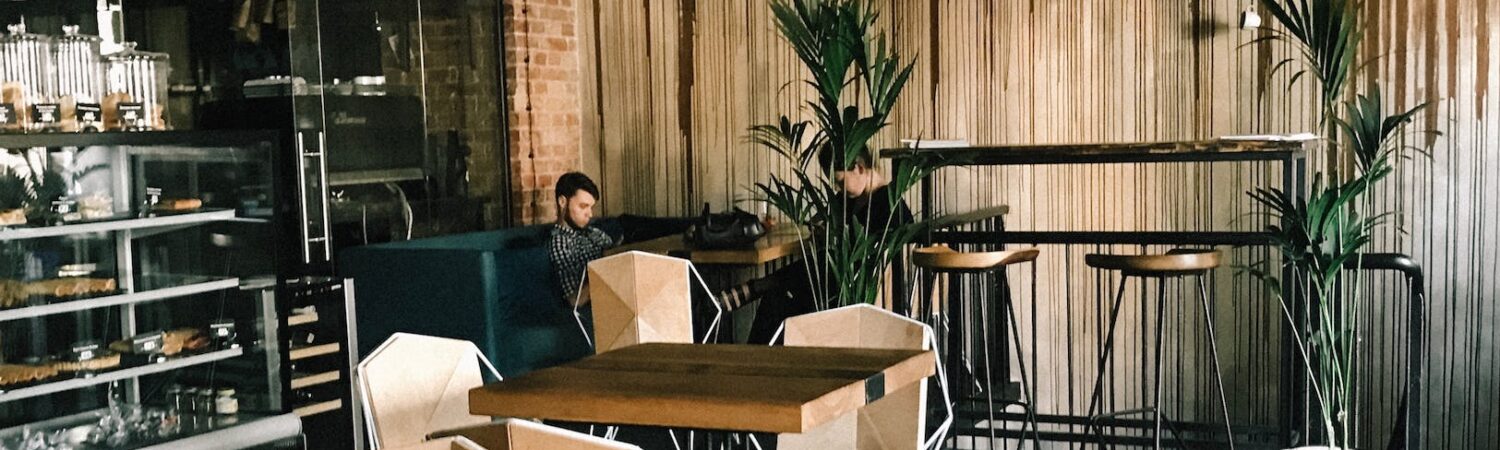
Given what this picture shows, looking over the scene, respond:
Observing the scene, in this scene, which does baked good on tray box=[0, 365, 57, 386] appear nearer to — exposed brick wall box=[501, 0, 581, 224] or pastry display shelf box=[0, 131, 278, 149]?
pastry display shelf box=[0, 131, 278, 149]

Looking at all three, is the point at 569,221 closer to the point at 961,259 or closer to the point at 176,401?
the point at 176,401

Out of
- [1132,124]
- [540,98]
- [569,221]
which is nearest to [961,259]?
[569,221]

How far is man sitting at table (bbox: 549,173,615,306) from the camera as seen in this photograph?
5516 mm

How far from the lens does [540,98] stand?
6.98 meters

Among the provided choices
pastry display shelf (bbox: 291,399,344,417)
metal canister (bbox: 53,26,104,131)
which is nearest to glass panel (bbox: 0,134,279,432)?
metal canister (bbox: 53,26,104,131)

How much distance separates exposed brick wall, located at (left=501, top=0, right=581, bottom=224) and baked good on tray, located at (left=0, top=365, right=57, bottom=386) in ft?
9.48

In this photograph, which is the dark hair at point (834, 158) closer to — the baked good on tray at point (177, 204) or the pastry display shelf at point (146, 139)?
the pastry display shelf at point (146, 139)

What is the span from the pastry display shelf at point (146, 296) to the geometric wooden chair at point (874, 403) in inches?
86.0

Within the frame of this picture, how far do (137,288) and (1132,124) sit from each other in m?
4.28

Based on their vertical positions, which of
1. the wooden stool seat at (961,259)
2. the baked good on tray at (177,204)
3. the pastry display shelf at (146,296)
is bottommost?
the pastry display shelf at (146,296)

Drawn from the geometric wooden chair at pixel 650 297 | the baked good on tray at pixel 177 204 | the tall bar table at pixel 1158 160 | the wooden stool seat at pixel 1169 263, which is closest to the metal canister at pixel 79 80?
the baked good on tray at pixel 177 204

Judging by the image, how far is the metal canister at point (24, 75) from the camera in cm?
408

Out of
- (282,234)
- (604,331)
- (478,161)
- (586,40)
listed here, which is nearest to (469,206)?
(478,161)

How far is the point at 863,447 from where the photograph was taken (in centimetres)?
334
